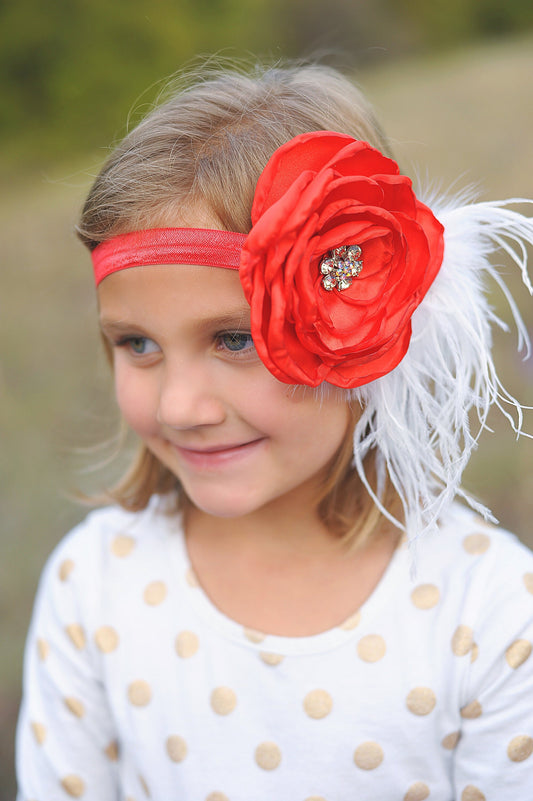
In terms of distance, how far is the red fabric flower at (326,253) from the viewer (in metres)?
1.05

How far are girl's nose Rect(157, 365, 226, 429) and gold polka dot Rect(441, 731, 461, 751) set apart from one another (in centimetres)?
67

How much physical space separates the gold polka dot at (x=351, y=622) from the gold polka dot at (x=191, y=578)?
292 millimetres

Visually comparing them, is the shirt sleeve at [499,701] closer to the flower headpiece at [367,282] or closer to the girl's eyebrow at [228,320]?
the flower headpiece at [367,282]

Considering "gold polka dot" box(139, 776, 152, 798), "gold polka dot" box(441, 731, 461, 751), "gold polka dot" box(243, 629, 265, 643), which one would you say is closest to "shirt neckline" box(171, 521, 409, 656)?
"gold polka dot" box(243, 629, 265, 643)

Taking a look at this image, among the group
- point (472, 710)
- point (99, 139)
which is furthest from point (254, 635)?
point (99, 139)

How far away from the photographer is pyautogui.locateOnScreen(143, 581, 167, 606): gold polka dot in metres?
1.52

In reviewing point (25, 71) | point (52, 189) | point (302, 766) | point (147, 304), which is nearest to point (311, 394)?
Result: point (147, 304)

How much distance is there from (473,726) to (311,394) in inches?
24.3

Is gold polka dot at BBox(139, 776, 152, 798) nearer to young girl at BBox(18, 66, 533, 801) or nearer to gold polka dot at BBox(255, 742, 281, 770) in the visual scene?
young girl at BBox(18, 66, 533, 801)

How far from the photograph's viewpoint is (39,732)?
1530 millimetres

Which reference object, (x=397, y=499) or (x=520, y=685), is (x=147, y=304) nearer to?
(x=397, y=499)

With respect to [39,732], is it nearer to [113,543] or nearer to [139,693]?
[139,693]

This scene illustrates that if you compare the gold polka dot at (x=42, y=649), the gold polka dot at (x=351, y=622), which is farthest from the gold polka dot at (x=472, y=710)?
the gold polka dot at (x=42, y=649)

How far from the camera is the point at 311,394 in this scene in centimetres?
123
